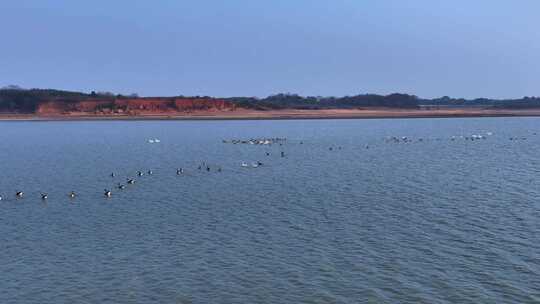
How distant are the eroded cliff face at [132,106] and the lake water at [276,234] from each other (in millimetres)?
103658

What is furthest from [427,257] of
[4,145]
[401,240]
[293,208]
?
[4,145]

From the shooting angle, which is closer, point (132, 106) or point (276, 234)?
point (276, 234)

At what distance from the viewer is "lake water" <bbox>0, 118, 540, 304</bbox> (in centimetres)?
1847

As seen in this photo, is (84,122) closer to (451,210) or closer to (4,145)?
(4,145)

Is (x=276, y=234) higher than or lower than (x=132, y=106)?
lower

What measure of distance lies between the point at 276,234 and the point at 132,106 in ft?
441

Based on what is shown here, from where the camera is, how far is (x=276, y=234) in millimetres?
24828

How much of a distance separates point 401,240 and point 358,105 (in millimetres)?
178230

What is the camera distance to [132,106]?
154 metres

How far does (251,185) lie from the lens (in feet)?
127

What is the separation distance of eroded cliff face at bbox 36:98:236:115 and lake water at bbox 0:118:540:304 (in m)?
104

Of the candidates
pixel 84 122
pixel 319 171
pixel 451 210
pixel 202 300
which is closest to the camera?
pixel 202 300

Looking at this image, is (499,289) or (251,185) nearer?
(499,289)

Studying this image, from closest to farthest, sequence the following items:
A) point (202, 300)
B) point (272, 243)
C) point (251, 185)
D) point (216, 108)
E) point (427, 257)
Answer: point (202, 300), point (427, 257), point (272, 243), point (251, 185), point (216, 108)
